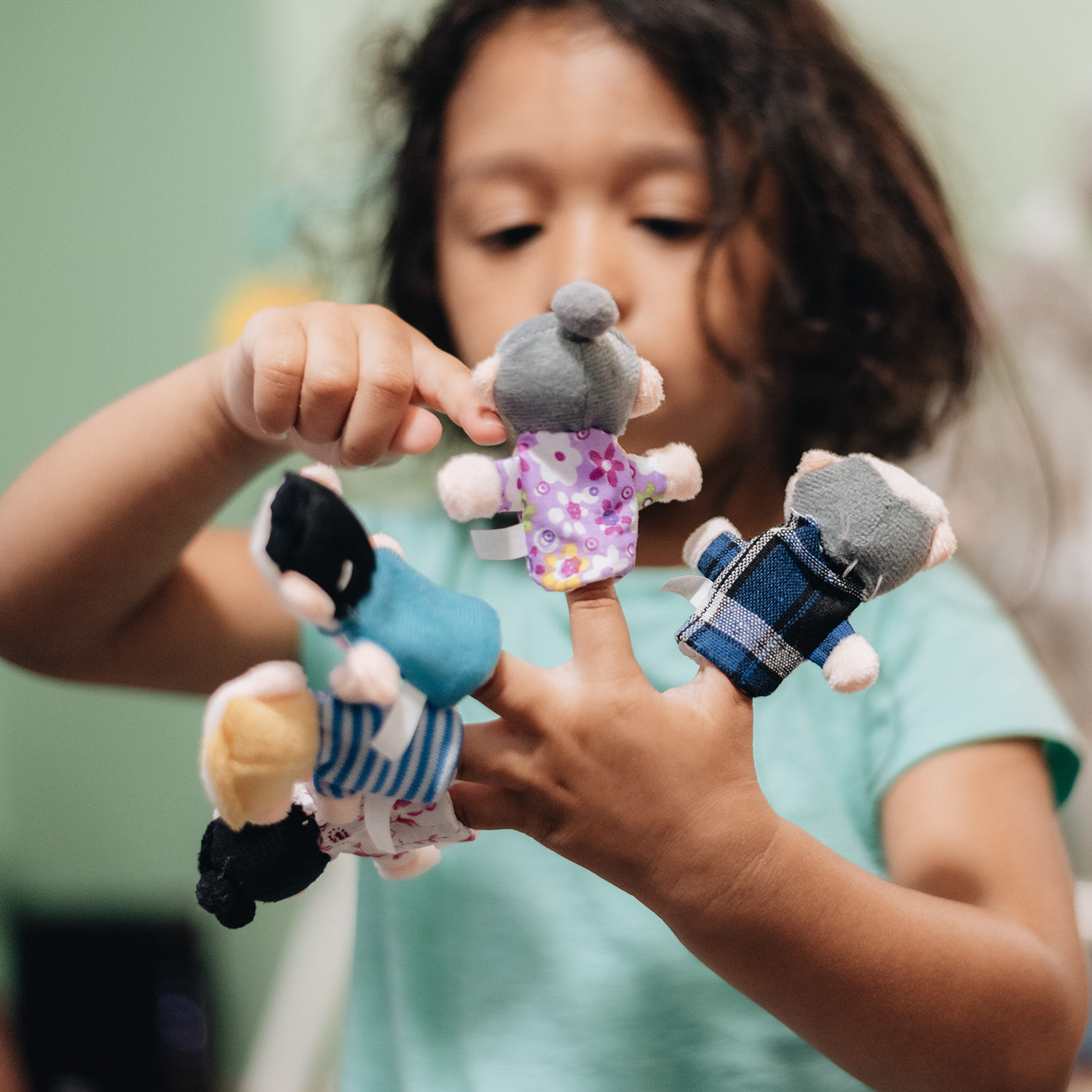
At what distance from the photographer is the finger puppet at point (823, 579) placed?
0.27m

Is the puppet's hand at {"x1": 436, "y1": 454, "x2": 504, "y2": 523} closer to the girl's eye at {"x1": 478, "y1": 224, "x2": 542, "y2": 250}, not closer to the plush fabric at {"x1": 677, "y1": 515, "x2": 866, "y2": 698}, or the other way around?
the plush fabric at {"x1": 677, "y1": 515, "x2": 866, "y2": 698}

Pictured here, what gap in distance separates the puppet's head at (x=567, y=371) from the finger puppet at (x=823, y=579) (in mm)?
61

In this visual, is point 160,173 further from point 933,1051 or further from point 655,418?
point 933,1051

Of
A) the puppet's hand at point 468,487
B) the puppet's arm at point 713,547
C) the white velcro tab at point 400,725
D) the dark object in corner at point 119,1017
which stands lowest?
the dark object in corner at point 119,1017

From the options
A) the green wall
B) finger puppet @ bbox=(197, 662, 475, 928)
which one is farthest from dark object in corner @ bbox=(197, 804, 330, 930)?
the green wall

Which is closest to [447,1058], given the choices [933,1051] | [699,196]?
[933,1051]

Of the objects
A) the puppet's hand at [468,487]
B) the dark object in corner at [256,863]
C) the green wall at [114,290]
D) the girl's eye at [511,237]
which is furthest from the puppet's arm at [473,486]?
the green wall at [114,290]

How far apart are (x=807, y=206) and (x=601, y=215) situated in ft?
0.50

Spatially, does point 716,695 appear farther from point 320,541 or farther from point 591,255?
point 591,255

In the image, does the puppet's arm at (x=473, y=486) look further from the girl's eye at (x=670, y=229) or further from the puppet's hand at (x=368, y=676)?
the girl's eye at (x=670, y=229)

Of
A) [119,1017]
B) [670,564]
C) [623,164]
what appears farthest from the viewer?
[119,1017]

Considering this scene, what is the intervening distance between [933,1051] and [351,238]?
65cm

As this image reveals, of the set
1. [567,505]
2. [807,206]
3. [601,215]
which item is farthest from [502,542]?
[807,206]

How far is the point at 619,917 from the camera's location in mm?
467
